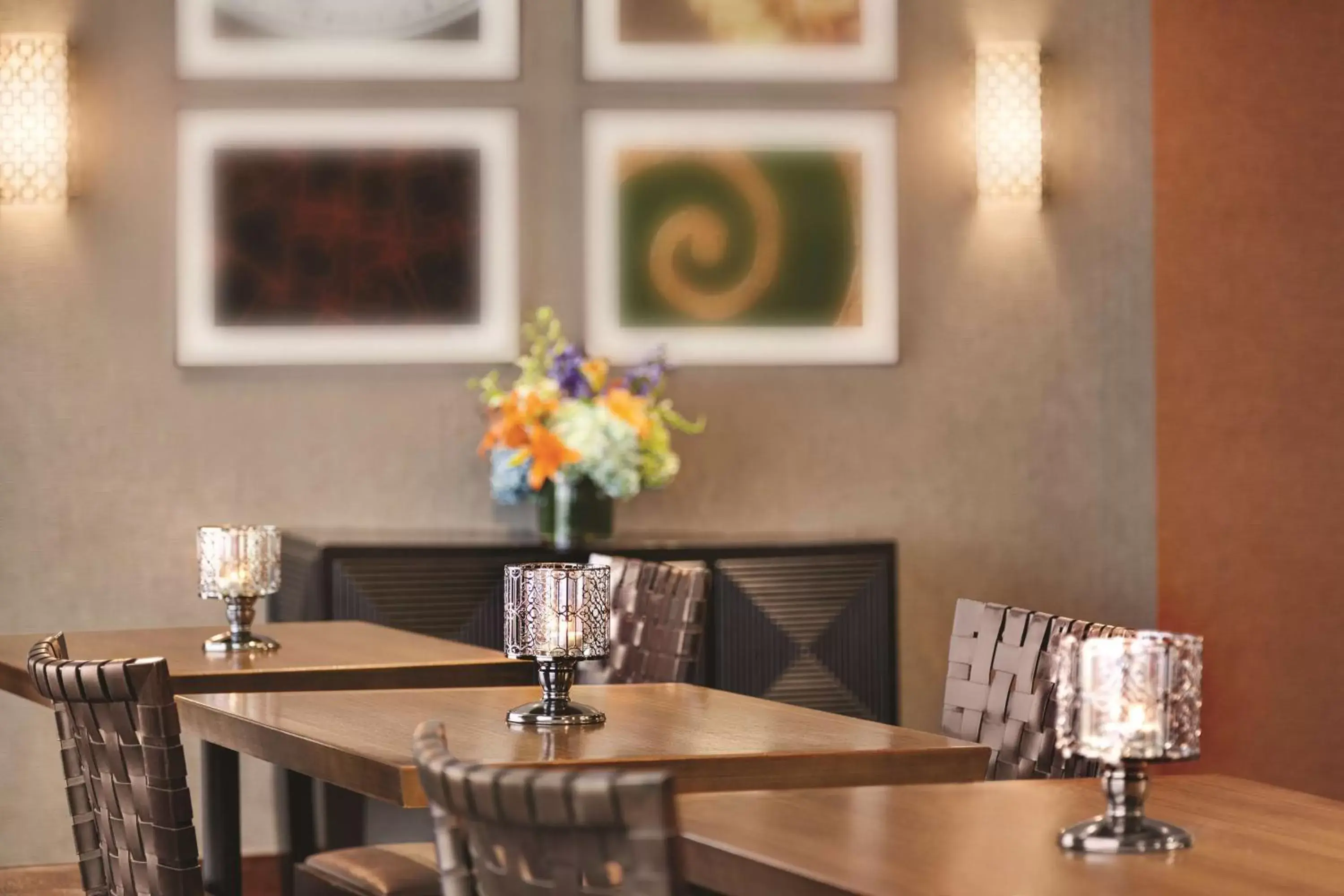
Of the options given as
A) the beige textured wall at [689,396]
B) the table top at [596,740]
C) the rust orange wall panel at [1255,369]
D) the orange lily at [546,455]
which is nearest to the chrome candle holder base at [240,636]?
the table top at [596,740]

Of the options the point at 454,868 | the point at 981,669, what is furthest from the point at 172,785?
the point at 981,669

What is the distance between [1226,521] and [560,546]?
1.97m

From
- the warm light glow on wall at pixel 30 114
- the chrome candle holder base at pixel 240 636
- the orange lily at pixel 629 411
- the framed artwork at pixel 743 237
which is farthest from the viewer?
the framed artwork at pixel 743 237

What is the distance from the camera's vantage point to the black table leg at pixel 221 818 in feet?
9.80

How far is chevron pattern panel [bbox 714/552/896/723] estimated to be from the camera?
4297 mm

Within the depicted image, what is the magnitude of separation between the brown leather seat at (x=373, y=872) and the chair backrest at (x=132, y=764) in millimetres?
608

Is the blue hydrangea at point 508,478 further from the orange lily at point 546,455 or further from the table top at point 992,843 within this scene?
the table top at point 992,843

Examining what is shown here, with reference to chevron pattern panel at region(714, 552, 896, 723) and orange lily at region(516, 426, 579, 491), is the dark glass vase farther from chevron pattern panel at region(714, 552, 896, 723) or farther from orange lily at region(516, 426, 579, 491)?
chevron pattern panel at region(714, 552, 896, 723)

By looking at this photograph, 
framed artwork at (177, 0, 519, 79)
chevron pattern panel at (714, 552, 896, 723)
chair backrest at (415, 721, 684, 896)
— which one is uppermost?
framed artwork at (177, 0, 519, 79)

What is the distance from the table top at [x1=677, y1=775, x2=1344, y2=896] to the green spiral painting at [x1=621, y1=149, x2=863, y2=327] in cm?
293

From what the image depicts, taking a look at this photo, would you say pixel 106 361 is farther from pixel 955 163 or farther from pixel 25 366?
pixel 955 163

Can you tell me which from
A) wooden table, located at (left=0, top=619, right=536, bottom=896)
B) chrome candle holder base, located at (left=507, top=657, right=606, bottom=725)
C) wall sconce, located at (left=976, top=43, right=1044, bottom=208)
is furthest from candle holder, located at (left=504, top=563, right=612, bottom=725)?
wall sconce, located at (left=976, top=43, right=1044, bottom=208)

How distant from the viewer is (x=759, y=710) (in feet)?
8.33

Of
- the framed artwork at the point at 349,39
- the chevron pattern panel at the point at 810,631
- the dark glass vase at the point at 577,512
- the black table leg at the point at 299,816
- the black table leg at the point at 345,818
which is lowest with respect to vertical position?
the black table leg at the point at 345,818
